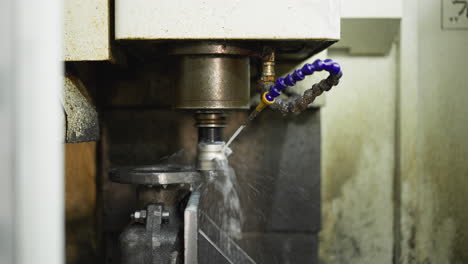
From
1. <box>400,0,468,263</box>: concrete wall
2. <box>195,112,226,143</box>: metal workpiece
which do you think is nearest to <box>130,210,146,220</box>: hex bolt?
<box>195,112,226,143</box>: metal workpiece

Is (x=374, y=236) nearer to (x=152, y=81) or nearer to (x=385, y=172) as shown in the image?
(x=385, y=172)

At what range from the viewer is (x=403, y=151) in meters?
1.44

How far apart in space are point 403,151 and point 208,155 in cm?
75

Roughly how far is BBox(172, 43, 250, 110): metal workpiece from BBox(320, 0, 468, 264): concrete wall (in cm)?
57

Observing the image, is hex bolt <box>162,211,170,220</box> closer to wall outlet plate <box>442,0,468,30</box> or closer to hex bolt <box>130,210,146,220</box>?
hex bolt <box>130,210,146,220</box>

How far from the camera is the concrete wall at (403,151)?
1.43 m

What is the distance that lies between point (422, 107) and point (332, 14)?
0.69 m

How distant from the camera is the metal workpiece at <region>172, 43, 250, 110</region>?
3.30 ft

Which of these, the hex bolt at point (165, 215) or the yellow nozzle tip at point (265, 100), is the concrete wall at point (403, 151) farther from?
the hex bolt at point (165, 215)

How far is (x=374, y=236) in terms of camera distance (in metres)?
1.49

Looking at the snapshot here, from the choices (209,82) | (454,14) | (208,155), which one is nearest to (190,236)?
(208,155)

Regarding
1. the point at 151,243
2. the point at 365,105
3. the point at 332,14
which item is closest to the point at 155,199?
the point at 151,243

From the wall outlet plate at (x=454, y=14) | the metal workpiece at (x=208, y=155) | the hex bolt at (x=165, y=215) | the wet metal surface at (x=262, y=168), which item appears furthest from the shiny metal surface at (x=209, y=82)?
the wall outlet plate at (x=454, y=14)

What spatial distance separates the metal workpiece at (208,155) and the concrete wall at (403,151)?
56 centimetres
